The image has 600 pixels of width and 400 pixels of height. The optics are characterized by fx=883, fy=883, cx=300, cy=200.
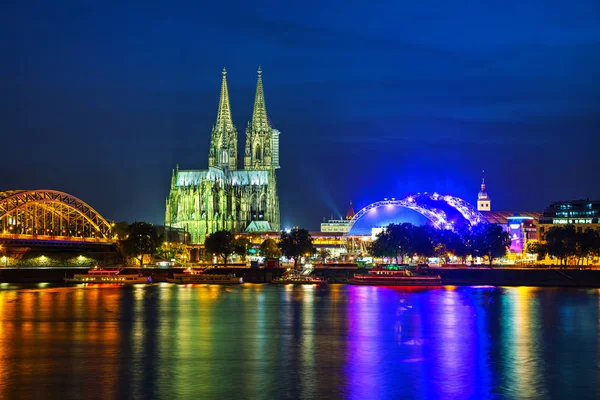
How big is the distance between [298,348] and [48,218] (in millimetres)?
114237

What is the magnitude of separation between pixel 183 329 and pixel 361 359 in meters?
20.5

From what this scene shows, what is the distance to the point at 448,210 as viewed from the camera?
648 feet

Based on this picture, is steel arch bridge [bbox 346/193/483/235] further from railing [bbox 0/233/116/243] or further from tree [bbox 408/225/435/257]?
railing [bbox 0/233/116/243]

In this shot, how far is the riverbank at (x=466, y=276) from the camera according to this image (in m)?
137

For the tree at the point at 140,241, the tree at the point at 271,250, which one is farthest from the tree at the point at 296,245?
the tree at the point at 140,241

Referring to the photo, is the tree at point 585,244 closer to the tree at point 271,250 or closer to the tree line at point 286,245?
the tree line at point 286,245

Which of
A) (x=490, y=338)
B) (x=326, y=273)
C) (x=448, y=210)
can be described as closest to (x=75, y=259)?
(x=326, y=273)

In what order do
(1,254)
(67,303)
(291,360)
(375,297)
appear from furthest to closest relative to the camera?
1. (1,254)
2. (375,297)
3. (67,303)
4. (291,360)

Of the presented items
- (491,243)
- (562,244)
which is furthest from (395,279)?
(491,243)

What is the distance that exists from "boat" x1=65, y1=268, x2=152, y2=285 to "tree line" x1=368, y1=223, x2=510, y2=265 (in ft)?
165

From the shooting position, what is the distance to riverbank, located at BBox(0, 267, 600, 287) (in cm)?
13700

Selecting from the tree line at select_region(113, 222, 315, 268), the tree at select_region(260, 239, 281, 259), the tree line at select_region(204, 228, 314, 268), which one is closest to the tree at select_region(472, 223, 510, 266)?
the tree line at select_region(204, 228, 314, 268)

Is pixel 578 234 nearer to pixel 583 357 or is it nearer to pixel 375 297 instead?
pixel 375 297

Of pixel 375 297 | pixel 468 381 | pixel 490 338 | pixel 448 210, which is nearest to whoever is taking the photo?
pixel 468 381
